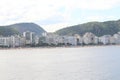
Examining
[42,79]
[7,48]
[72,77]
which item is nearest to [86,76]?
[72,77]

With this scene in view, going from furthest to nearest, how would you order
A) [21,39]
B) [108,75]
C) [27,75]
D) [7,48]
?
[21,39]
[7,48]
[27,75]
[108,75]

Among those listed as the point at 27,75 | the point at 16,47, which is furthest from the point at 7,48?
the point at 27,75

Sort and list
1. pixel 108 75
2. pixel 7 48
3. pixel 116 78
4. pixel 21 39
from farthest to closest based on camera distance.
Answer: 1. pixel 21 39
2. pixel 7 48
3. pixel 108 75
4. pixel 116 78

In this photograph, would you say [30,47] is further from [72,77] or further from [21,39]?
[72,77]

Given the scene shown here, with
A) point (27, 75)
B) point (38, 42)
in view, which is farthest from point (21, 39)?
point (27, 75)

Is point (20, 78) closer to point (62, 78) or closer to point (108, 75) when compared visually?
point (62, 78)

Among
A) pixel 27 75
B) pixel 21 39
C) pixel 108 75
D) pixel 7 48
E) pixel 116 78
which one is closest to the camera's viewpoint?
pixel 116 78

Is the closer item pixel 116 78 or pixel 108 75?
pixel 116 78

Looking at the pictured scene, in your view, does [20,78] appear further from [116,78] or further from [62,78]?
[116,78]

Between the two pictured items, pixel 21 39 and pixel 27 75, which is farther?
pixel 21 39
